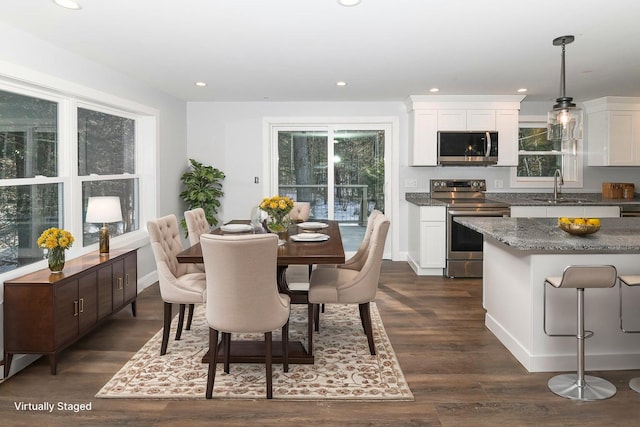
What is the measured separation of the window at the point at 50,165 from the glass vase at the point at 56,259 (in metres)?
0.36

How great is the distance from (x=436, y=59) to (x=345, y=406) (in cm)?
295

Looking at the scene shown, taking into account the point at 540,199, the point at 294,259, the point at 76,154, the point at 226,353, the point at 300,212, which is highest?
the point at 76,154

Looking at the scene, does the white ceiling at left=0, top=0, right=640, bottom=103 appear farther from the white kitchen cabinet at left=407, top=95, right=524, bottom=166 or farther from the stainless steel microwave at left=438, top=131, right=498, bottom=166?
the stainless steel microwave at left=438, top=131, right=498, bottom=166

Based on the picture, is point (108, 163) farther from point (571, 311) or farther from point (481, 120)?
point (481, 120)

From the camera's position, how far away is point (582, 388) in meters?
2.74

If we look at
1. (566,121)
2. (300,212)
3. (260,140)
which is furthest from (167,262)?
(260,140)

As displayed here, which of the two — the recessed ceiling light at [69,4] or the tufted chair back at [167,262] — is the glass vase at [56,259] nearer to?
the tufted chair back at [167,262]

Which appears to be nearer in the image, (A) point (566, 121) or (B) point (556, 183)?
(A) point (566, 121)

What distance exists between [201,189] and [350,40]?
3327 millimetres

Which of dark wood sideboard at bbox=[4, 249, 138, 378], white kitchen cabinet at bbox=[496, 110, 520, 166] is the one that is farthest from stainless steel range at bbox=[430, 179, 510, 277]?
dark wood sideboard at bbox=[4, 249, 138, 378]

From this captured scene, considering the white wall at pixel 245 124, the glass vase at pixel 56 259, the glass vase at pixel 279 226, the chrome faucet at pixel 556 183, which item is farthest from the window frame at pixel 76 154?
the chrome faucet at pixel 556 183

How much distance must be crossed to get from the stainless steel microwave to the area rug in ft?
10.1

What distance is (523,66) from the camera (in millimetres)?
4414

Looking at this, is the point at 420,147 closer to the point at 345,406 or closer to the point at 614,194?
the point at 614,194
